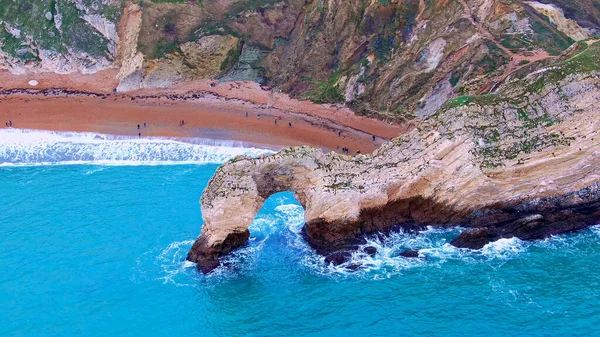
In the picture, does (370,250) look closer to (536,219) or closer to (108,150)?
(536,219)

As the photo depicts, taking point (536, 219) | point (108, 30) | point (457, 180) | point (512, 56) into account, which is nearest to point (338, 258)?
point (457, 180)

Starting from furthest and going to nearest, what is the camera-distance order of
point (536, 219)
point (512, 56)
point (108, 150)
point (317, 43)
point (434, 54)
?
point (317, 43) → point (434, 54) → point (108, 150) → point (512, 56) → point (536, 219)

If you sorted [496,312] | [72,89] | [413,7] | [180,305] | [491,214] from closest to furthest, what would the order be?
[496,312], [180,305], [491,214], [413,7], [72,89]

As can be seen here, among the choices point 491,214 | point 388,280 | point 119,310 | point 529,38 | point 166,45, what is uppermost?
point 529,38

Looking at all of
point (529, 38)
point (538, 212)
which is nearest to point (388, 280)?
point (538, 212)

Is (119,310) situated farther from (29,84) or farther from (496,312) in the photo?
(29,84)

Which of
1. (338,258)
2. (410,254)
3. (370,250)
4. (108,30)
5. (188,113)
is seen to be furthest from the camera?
(108,30)
